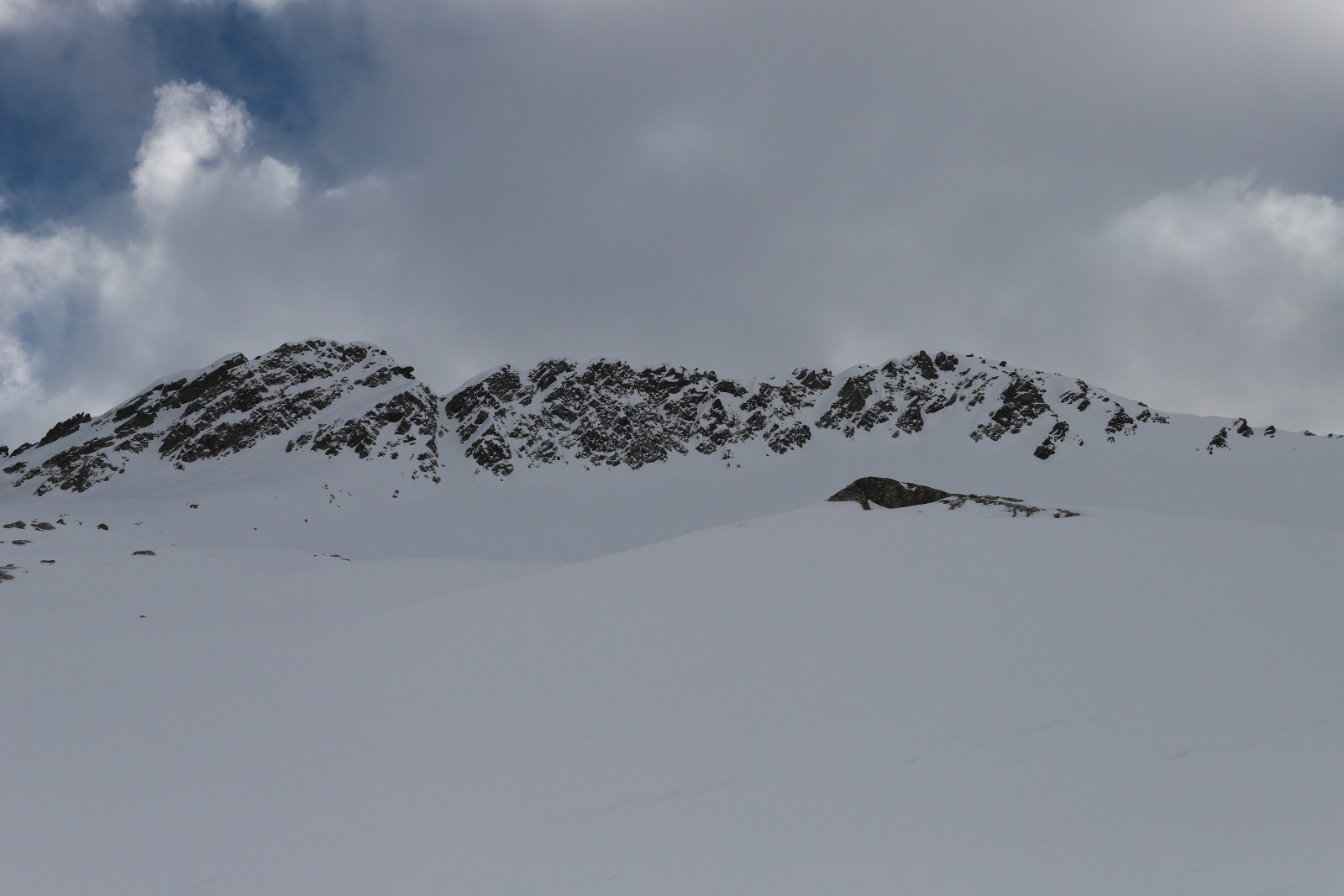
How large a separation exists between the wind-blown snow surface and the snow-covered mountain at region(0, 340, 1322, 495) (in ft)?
165

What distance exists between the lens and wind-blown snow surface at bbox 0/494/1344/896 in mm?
4379

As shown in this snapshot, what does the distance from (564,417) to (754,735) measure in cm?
6529

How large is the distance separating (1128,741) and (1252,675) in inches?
83.3

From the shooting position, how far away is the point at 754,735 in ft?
20.3

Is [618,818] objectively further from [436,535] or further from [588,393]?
[588,393]

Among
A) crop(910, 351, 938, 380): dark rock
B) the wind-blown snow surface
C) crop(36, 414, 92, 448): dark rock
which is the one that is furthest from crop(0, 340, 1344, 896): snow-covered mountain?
crop(910, 351, 938, 380): dark rock

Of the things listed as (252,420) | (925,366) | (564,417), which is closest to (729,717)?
(564,417)

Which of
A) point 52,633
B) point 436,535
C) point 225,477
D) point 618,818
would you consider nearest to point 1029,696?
point 618,818

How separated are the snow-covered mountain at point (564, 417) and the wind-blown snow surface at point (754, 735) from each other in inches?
1976

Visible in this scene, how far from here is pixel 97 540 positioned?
25.5 meters

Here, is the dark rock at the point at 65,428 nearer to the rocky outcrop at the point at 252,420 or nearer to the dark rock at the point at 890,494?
the rocky outcrop at the point at 252,420

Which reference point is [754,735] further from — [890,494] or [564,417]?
[564,417]

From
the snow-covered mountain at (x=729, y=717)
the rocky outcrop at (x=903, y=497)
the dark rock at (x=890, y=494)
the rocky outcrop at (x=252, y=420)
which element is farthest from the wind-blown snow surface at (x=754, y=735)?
the rocky outcrop at (x=252, y=420)

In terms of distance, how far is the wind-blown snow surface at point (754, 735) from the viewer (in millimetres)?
4379
